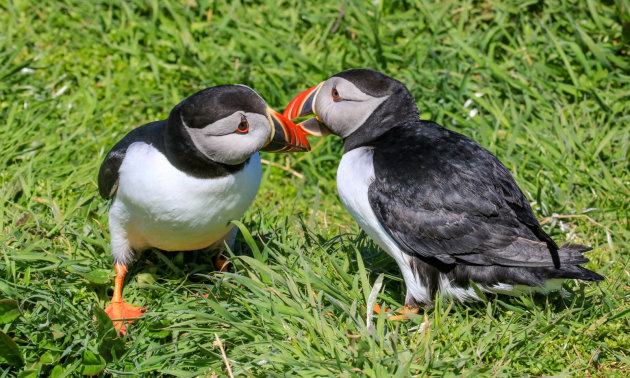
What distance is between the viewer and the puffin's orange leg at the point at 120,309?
12.1ft

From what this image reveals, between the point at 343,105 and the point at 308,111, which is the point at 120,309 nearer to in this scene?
the point at 308,111

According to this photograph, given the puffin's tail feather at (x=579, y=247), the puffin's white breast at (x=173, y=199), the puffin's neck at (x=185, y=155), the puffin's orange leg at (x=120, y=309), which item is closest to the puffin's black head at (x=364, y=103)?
the puffin's white breast at (x=173, y=199)

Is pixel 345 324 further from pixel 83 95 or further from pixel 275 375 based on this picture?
pixel 83 95

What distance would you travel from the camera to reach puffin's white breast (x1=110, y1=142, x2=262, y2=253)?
3602mm

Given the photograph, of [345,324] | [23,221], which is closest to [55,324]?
[23,221]

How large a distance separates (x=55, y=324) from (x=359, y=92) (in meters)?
2.07

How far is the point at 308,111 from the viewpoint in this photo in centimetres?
400

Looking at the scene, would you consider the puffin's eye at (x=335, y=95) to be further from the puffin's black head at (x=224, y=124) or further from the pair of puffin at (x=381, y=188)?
the puffin's black head at (x=224, y=124)

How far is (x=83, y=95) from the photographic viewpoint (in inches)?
237

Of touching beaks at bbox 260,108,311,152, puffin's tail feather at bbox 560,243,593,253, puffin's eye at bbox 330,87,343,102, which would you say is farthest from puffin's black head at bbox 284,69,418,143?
puffin's tail feather at bbox 560,243,593,253

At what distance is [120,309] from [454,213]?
1.92m

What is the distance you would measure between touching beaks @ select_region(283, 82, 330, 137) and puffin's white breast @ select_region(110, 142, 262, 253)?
13.9 inches

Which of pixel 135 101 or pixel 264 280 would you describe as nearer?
pixel 264 280

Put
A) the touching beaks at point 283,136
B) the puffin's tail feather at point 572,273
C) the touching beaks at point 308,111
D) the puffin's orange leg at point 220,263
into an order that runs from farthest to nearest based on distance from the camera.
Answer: the puffin's orange leg at point 220,263 < the touching beaks at point 308,111 < the touching beaks at point 283,136 < the puffin's tail feather at point 572,273
